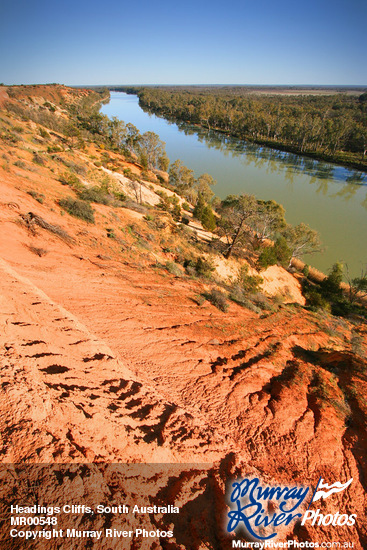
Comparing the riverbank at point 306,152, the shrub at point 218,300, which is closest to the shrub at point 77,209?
the shrub at point 218,300

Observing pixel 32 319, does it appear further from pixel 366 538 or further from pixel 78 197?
pixel 78 197

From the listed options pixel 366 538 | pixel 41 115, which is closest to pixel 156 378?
pixel 366 538

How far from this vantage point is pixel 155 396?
5.93m

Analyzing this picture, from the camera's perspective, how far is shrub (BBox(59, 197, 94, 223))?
13.1 meters

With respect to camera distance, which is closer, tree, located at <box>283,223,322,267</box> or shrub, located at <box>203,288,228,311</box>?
shrub, located at <box>203,288,228,311</box>

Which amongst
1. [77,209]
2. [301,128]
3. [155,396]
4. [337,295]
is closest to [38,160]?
[77,209]

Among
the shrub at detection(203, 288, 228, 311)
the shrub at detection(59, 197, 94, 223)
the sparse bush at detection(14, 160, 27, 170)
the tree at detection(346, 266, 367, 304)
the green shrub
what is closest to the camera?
the shrub at detection(203, 288, 228, 311)

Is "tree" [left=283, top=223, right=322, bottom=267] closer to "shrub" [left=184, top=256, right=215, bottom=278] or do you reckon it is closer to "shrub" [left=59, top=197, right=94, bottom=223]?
"shrub" [left=184, top=256, right=215, bottom=278]

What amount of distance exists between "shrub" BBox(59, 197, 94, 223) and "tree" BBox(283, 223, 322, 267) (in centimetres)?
1821

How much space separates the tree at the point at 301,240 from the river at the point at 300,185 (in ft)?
7.20

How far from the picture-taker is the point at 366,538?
4645mm

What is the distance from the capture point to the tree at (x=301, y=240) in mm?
22188

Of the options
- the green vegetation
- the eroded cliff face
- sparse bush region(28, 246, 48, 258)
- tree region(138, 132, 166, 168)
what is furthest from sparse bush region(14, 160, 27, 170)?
tree region(138, 132, 166, 168)

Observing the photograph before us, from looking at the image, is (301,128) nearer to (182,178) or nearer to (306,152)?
(306,152)
